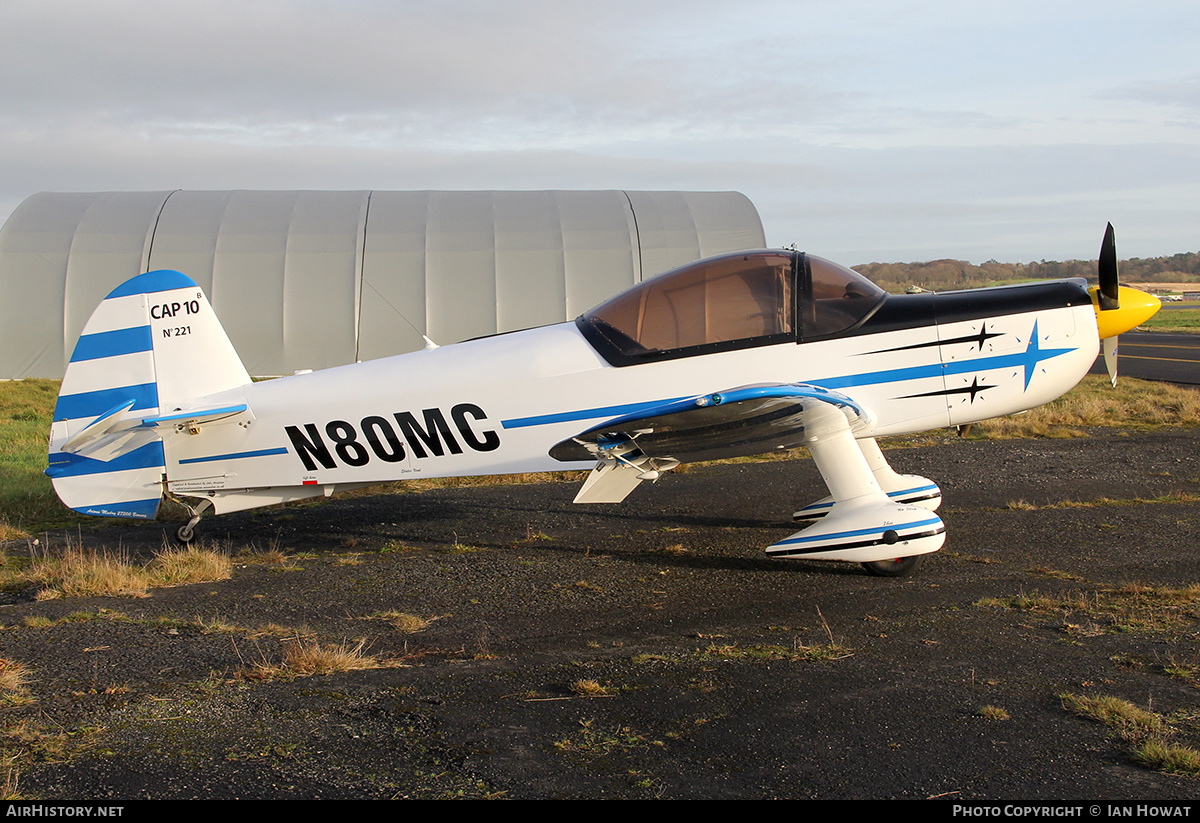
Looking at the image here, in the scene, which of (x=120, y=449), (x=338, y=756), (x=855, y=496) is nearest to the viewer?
(x=338, y=756)

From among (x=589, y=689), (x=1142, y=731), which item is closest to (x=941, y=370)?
(x=1142, y=731)

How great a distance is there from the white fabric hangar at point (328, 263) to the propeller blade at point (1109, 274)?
561 inches

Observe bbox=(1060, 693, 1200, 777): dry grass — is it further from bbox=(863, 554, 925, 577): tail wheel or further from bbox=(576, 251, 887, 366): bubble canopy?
bbox=(576, 251, 887, 366): bubble canopy

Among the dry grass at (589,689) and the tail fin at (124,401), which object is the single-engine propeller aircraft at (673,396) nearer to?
the tail fin at (124,401)

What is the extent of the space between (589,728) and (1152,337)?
3770 cm

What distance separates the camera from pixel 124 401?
7297 mm

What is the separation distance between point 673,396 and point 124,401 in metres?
4.65

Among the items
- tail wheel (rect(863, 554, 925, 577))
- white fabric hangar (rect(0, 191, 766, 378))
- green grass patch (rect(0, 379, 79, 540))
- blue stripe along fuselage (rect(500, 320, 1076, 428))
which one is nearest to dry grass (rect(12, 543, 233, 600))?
green grass patch (rect(0, 379, 79, 540))

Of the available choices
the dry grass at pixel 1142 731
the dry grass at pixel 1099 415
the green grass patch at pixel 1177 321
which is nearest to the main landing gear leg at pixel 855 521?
the dry grass at pixel 1142 731

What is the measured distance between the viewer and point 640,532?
315 inches

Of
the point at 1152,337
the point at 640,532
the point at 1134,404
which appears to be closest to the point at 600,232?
the point at 1134,404

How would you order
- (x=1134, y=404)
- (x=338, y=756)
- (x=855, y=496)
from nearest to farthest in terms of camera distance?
1. (x=338, y=756)
2. (x=855, y=496)
3. (x=1134, y=404)

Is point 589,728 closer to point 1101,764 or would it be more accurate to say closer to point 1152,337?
point 1101,764
